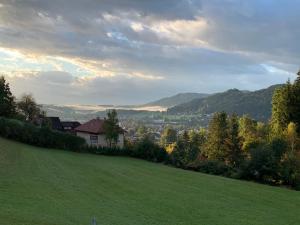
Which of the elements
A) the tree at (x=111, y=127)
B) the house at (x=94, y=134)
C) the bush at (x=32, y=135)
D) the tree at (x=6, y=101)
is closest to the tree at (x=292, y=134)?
the tree at (x=111, y=127)

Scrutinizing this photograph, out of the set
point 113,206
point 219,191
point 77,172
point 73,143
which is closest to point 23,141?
point 73,143

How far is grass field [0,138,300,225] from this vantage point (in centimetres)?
2111

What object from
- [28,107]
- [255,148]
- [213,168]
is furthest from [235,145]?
[28,107]

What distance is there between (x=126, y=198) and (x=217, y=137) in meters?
54.1

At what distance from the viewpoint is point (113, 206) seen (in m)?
25.0

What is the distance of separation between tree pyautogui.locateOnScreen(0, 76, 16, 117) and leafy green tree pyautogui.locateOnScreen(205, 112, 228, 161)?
34721 mm

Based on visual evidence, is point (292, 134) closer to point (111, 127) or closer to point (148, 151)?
point (148, 151)

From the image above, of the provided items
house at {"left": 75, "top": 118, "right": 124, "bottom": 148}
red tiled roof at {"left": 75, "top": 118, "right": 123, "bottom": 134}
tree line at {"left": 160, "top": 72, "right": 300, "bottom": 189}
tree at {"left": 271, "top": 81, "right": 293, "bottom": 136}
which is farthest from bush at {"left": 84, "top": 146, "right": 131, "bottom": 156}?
tree at {"left": 271, "top": 81, "right": 293, "bottom": 136}

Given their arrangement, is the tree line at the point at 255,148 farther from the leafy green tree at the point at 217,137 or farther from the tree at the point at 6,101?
the tree at the point at 6,101

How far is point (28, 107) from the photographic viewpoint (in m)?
96.9

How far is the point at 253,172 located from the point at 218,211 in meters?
22.8

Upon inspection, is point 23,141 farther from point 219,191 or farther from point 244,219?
point 244,219

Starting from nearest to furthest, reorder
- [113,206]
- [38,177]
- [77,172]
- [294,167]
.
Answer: [113,206] < [38,177] < [77,172] < [294,167]

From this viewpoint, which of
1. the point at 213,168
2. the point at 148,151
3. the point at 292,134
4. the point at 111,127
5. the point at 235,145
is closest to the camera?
the point at 213,168
